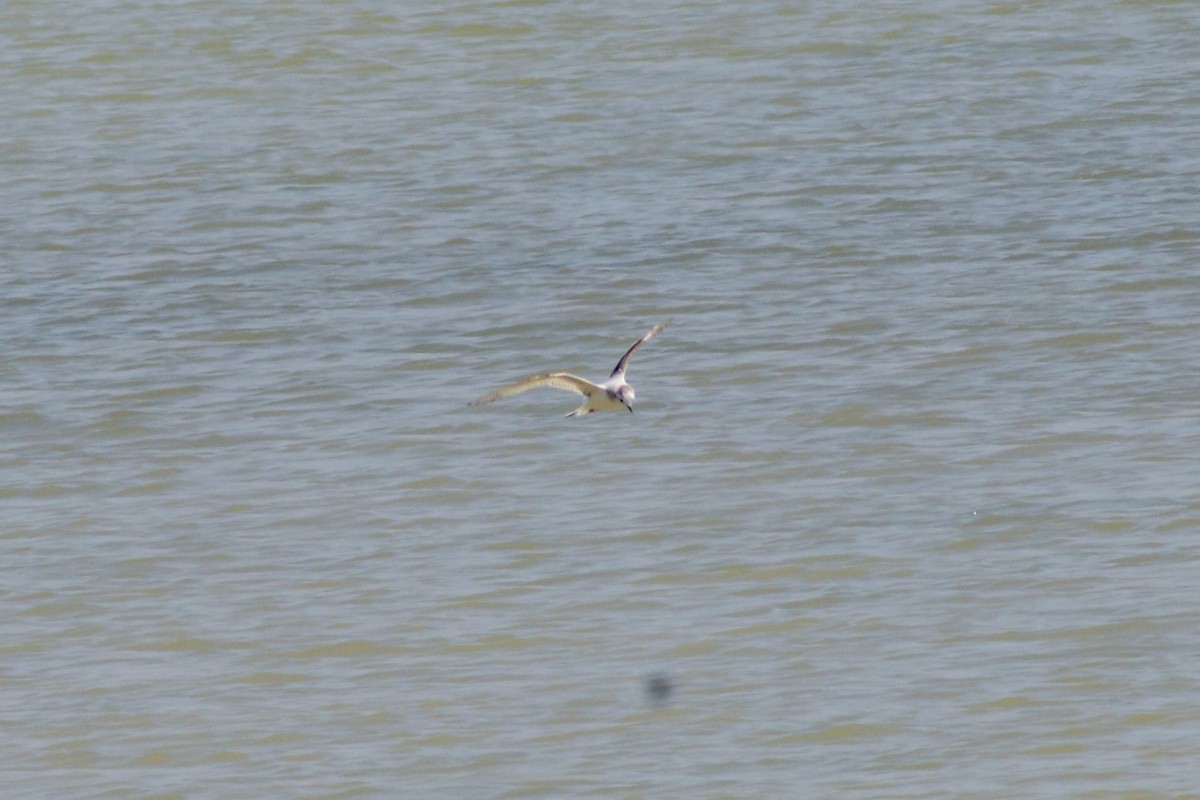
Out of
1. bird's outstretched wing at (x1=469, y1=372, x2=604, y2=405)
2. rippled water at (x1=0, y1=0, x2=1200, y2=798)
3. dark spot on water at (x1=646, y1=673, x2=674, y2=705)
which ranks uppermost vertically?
bird's outstretched wing at (x1=469, y1=372, x2=604, y2=405)

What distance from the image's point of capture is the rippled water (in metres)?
9.48

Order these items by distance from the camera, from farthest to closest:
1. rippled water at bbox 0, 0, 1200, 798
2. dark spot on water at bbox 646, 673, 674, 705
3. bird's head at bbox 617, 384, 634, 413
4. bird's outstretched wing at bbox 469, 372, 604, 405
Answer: bird's head at bbox 617, 384, 634, 413 → bird's outstretched wing at bbox 469, 372, 604, 405 → dark spot on water at bbox 646, 673, 674, 705 → rippled water at bbox 0, 0, 1200, 798

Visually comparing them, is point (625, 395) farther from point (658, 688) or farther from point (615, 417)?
point (615, 417)

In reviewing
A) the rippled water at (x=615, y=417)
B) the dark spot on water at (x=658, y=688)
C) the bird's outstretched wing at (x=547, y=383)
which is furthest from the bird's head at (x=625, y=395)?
the dark spot on water at (x=658, y=688)

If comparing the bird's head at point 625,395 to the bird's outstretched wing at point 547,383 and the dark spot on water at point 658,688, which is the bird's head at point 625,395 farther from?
the dark spot on water at point 658,688

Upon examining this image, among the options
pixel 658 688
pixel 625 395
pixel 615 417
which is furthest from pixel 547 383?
pixel 615 417

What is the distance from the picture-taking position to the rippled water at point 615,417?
9.48 metres

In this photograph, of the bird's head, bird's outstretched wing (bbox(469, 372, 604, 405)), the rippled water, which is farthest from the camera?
the bird's head

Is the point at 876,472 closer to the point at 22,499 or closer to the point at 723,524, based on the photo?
the point at 723,524

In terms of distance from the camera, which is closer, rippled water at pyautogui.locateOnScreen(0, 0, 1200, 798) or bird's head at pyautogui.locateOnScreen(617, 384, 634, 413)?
rippled water at pyautogui.locateOnScreen(0, 0, 1200, 798)

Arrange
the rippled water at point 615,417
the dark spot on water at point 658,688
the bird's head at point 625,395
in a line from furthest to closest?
the bird's head at point 625,395
the dark spot on water at point 658,688
the rippled water at point 615,417

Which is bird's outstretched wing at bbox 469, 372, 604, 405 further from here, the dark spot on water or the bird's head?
the dark spot on water

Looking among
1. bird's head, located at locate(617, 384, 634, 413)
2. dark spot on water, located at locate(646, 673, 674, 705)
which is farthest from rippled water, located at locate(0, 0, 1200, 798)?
bird's head, located at locate(617, 384, 634, 413)

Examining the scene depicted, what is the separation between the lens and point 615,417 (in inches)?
539
